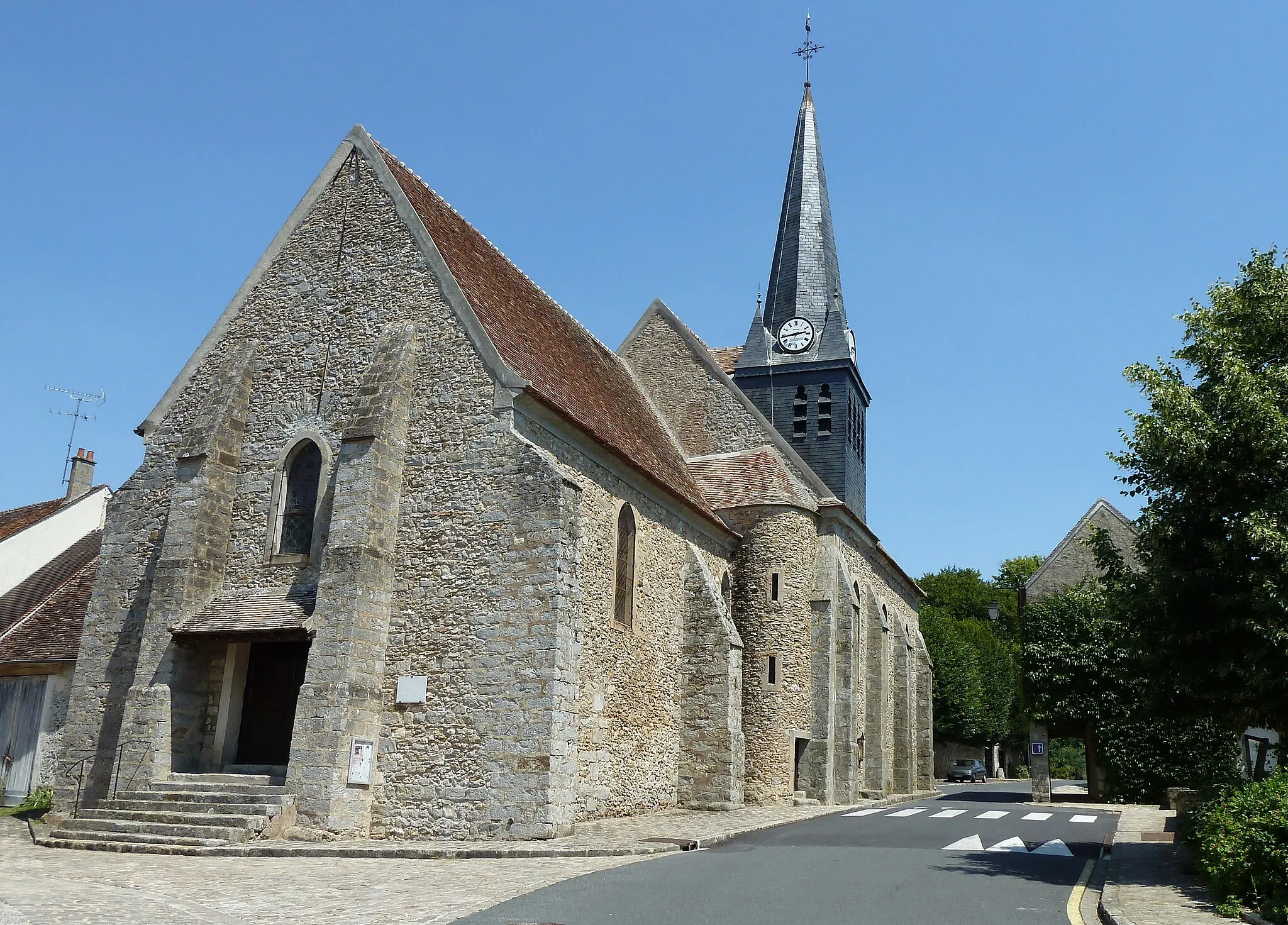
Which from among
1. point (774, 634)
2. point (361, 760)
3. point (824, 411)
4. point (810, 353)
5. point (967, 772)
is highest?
point (810, 353)

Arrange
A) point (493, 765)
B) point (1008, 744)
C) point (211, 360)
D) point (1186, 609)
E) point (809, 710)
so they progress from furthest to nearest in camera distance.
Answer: point (1008, 744), point (809, 710), point (211, 360), point (493, 765), point (1186, 609)

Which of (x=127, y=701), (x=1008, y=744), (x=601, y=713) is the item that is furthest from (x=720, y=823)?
(x=1008, y=744)

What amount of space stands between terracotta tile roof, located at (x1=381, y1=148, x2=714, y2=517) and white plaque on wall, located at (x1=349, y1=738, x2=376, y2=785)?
5776 mm

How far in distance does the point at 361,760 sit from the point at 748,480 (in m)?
13.7

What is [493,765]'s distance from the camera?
48.9ft

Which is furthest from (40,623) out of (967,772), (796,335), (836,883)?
(967,772)

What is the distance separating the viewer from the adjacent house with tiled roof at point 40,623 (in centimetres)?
2109

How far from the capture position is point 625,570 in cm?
1956

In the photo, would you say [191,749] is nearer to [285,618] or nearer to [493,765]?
[285,618]

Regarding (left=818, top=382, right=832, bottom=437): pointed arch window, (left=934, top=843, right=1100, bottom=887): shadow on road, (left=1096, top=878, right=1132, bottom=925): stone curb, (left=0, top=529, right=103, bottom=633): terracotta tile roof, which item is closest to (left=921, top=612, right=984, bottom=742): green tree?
(left=818, top=382, right=832, bottom=437): pointed arch window

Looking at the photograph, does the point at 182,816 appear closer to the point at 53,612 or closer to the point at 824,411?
the point at 53,612

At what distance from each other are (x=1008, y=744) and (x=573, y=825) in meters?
52.2

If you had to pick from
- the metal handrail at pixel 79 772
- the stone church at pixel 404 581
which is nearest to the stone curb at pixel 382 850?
the stone church at pixel 404 581

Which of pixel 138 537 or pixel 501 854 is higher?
pixel 138 537
